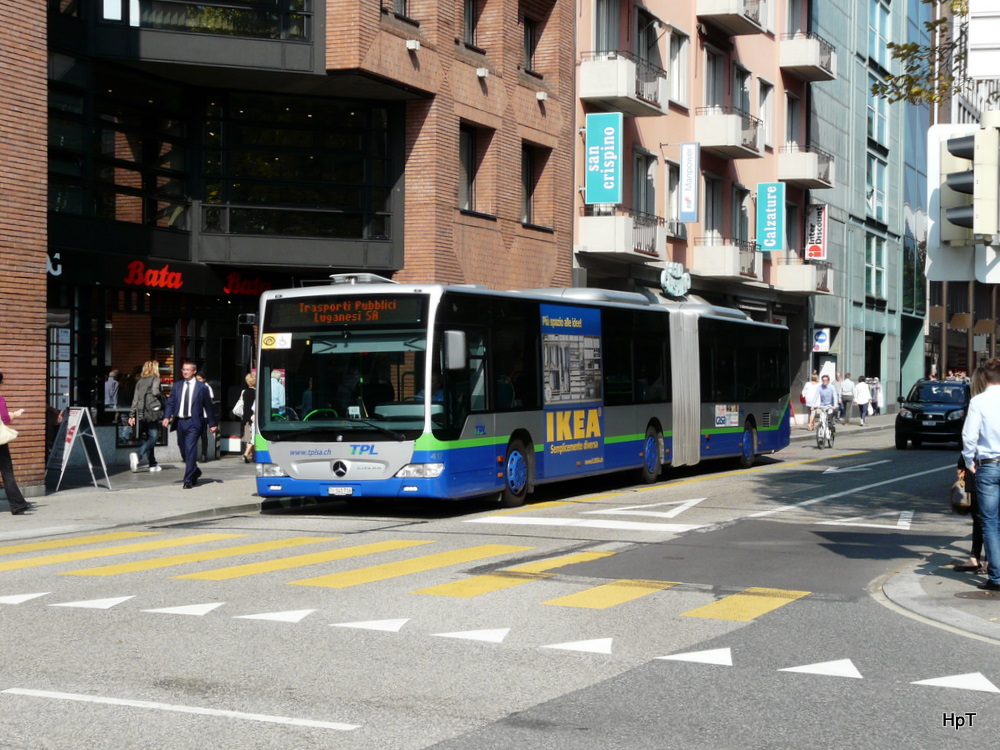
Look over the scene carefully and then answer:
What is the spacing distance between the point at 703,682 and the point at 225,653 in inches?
106

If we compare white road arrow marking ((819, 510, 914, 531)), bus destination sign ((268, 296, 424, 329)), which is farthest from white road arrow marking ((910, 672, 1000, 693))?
bus destination sign ((268, 296, 424, 329))

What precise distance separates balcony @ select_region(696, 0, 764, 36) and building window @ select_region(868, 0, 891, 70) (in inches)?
657

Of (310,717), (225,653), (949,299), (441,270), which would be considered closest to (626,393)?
(441,270)

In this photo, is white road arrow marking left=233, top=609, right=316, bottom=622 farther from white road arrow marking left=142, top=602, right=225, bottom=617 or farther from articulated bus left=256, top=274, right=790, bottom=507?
articulated bus left=256, top=274, right=790, bottom=507

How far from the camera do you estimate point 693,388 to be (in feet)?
80.0

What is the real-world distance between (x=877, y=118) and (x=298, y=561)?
169 feet

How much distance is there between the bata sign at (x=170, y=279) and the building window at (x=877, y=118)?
125 ft

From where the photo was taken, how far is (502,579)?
1099 centimetres

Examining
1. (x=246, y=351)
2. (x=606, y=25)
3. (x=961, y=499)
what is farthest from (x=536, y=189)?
(x=961, y=499)

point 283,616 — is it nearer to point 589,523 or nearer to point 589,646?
point 589,646

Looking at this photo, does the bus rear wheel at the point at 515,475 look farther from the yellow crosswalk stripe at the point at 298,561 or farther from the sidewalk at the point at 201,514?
the yellow crosswalk stripe at the point at 298,561

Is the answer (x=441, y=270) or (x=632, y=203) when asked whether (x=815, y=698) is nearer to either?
(x=441, y=270)

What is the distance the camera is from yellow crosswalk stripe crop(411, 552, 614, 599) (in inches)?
404

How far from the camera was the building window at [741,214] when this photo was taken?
43.4 metres
